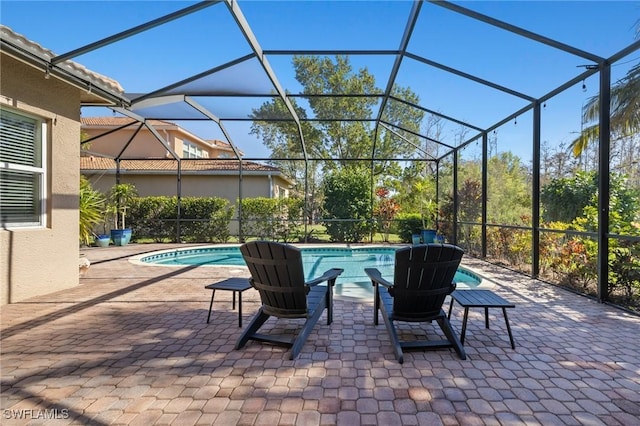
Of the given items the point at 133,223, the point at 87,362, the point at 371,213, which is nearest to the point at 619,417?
the point at 87,362

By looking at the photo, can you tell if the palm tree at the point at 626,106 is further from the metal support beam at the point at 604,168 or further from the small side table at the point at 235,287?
the small side table at the point at 235,287

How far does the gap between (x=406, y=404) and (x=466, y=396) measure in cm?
45

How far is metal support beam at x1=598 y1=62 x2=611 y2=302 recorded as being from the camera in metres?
4.27

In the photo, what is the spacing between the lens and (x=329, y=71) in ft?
49.6

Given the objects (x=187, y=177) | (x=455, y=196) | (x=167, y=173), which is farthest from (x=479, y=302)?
(x=187, y=177)

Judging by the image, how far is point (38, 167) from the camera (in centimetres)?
468

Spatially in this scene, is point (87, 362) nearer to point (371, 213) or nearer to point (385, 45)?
Answer: point (385, 45)

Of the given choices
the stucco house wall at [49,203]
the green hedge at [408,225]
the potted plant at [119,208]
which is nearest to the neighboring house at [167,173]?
the potted plant at [119,208]

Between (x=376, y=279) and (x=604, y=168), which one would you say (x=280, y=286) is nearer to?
(x=376, y=279)

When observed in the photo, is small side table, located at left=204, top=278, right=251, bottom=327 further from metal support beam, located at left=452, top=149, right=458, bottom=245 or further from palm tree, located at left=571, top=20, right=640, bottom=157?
metal support beam, located at left=452, top=149, right=458, bottom=245

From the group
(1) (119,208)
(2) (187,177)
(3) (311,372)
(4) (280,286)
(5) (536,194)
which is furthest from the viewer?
(2) (187,177)

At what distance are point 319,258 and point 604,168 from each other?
23.4ft

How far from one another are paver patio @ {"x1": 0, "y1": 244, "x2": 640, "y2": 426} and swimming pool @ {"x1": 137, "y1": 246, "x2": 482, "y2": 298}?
3.82 m

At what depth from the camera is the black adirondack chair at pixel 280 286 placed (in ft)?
9.44
